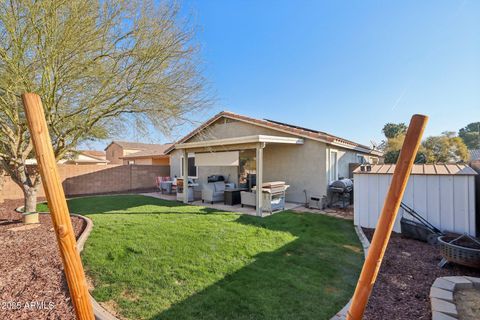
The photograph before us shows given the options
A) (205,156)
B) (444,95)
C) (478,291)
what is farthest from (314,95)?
(478,291)

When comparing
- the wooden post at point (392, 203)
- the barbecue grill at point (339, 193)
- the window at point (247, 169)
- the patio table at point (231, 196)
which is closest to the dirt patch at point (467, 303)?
the wooden post at point (392, 203)

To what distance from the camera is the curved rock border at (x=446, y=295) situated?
118 inches

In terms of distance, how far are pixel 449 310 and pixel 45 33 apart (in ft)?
27.2

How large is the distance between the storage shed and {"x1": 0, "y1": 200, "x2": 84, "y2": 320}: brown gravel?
779cm

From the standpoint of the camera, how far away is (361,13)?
22.5 feet

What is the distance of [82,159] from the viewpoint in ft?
96.6

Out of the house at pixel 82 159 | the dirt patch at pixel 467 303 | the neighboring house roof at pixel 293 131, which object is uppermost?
the neighboring house roof at pixel 293 131

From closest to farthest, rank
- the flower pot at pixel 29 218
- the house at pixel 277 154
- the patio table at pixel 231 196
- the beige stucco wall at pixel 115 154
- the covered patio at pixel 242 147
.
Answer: the flower pot at pixel 29 218, the covered patio at pixel 242 147, the house at pixel 277 154, the patio table at pixel 231 196, the beige stucco wall at pixel 115 154

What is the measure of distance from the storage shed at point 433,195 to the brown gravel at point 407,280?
0.95 m

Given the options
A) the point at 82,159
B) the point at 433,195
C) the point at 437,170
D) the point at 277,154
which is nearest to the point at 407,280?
the point at 433,195

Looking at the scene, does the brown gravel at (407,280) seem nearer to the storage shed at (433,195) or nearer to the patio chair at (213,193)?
the storage shed at (433,195)

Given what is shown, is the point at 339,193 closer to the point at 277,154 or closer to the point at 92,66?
the point at 277,154

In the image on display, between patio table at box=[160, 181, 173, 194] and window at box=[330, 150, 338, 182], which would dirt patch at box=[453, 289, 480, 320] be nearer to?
window at box=[330, 150, 338, 182]

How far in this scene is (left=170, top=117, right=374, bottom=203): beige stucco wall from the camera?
11.1 m
